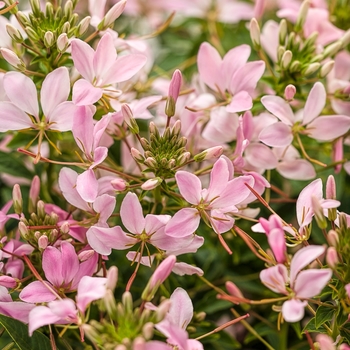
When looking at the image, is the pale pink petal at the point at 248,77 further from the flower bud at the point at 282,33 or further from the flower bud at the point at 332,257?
the flower bud at the point at 332,257

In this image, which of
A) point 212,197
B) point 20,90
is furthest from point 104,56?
point 212,197

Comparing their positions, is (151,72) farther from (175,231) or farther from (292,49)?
(175,231)

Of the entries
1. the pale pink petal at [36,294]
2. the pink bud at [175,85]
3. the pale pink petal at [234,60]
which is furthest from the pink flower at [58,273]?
the pale pink petal at [234,60]

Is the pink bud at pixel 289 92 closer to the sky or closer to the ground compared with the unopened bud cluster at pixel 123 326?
closer to the sky

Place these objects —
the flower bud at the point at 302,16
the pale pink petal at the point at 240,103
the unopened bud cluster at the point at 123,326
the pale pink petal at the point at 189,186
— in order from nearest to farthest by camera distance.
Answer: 1. the unopened bud cluster at the point at 123,326
2. the pale pink petal at the point at 189,186
3. the pale pink petal at the point at 240,103
4. the flower bud at the point at 302,16

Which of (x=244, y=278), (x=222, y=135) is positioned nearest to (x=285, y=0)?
(x=222, y=135)

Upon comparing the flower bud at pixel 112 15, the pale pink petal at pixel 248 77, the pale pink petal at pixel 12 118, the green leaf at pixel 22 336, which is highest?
the flower bud at pixel 112 15
